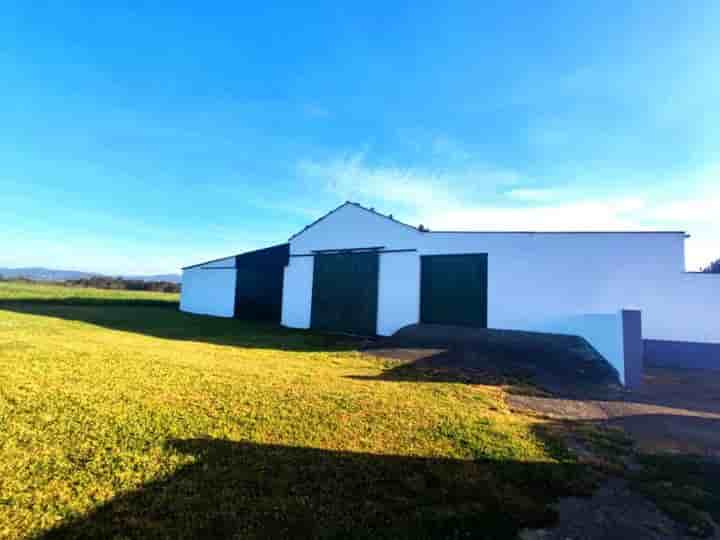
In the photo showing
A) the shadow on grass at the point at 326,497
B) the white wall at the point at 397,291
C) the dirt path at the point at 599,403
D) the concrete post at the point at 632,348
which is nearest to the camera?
the shadow on grass at the point at 326,497

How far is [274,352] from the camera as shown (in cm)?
939

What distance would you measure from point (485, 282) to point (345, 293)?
6.07 metres

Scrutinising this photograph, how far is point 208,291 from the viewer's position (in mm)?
21594

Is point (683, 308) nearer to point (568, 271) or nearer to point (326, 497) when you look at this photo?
point (568, 271)

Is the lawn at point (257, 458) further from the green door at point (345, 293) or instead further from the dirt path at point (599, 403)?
the green door at point (345, 293)

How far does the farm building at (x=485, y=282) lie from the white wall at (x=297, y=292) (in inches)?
2.0

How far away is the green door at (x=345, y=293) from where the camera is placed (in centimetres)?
1455

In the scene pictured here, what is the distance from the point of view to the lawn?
236cm

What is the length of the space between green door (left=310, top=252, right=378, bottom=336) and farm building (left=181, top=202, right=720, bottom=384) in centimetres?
5

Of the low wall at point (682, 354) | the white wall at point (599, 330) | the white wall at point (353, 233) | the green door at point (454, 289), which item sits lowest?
the low wall at point (682, 354)

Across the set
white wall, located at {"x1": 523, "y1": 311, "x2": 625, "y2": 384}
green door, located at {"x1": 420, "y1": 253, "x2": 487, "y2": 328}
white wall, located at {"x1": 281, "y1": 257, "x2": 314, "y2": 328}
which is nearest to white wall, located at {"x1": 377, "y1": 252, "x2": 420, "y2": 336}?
green door, located at {"x1": 420, "y1": 253, "x2": 487, "y2": 328}

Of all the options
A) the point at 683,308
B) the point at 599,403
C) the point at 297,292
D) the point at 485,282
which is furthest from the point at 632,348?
the point at 297,292

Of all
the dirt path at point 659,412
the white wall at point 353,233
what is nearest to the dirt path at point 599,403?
the dirt path at point 659,412

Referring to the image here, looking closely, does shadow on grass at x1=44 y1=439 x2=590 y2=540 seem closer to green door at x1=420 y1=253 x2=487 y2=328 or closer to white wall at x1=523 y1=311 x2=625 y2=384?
white wall at x1=523 y1=311 x2=625 y2=384
